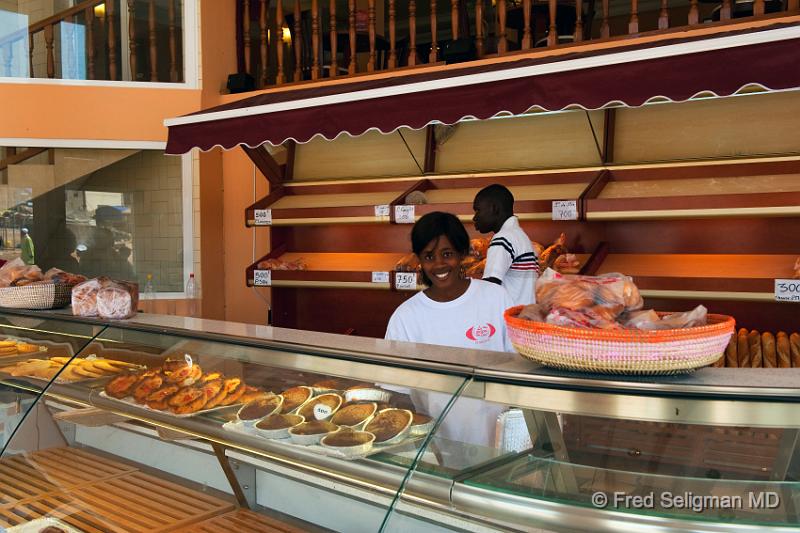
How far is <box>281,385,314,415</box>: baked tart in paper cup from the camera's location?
1.92m

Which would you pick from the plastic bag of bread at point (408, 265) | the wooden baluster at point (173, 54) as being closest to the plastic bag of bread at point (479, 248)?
the plastic bag of bread at point (408, 265)

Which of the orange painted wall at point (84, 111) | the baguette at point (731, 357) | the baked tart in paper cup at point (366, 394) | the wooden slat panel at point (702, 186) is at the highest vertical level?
the orange painted wall at point (84, 111)

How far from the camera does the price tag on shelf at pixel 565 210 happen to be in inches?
159

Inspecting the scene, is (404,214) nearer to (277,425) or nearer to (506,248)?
(506,248)

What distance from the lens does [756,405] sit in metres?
1.34

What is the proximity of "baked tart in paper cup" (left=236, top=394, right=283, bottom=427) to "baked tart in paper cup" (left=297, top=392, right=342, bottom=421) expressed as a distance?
0.08 m

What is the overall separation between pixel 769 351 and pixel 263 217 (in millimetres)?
3231

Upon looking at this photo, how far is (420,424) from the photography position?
1.63 m

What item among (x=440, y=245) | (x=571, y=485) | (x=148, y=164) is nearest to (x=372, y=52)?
(x=148, y=164)

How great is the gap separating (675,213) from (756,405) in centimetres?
262

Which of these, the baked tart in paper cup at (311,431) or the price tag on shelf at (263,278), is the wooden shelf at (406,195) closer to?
the price tag on shelf at (263,278)

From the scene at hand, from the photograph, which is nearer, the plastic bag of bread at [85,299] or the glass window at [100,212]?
the plastic bag of bread at [85,299]

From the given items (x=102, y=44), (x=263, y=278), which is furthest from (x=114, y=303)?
(x=102, y=44)

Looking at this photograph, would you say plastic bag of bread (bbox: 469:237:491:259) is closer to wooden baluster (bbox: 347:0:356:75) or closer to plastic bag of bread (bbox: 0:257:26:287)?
wooden baluster (bbox: 347:0:356:75)
